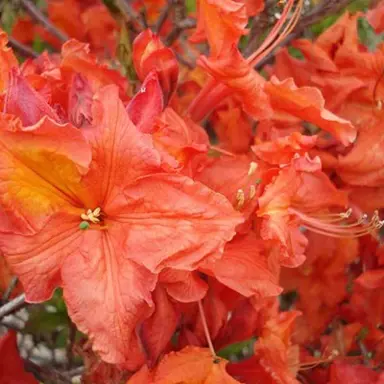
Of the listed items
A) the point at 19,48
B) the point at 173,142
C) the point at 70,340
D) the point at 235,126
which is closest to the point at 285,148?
the point at 173,142

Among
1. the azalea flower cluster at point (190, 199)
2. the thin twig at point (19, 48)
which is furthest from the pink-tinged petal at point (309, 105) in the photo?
the thin twig at point (19, 48)

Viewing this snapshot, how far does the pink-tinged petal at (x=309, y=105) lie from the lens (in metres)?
1.15

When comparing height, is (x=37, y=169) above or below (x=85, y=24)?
above

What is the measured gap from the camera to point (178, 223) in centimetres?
99

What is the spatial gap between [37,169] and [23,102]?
76mm

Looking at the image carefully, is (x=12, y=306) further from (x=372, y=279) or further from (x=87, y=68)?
(x=372, y=279)

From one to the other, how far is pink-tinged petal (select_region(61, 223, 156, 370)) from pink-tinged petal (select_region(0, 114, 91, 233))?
0.07 m

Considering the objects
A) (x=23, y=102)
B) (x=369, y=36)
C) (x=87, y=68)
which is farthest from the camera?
(x=369, y=36)

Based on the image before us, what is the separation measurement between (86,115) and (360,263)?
0.73 m

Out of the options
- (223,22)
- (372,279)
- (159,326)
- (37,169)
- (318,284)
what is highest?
(223,22)

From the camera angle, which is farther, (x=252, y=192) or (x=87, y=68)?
(x=87, y=68)

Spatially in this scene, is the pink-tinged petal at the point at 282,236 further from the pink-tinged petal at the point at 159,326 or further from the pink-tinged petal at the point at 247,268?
the pink-tinged petal at the point at 159,326

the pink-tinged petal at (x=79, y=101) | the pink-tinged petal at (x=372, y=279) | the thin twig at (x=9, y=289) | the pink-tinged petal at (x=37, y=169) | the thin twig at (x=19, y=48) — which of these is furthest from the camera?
the thin twig at (x=19, y=48)

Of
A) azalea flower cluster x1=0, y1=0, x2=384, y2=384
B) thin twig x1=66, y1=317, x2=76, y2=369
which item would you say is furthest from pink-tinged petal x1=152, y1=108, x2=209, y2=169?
thin twig x1=66, y1=317, x2=76, y2=369
